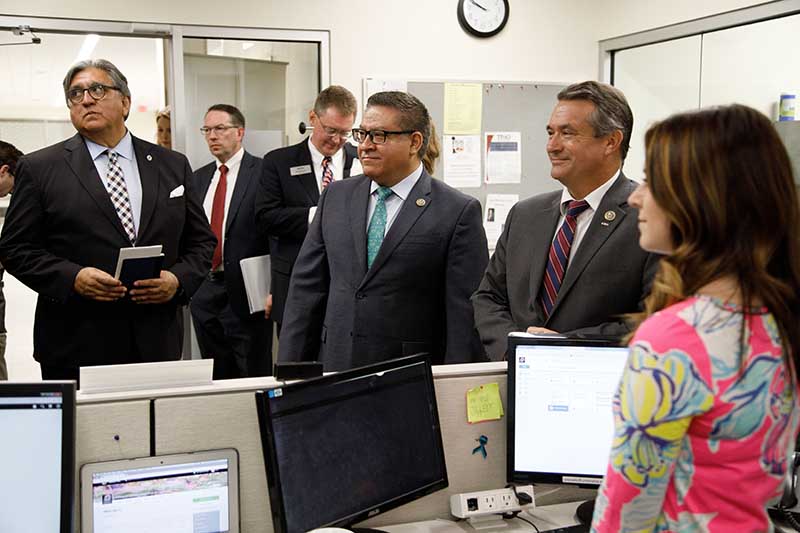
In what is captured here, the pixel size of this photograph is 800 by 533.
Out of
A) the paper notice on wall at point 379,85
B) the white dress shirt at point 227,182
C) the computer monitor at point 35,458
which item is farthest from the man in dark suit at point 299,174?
the computer monitor at point 35,458

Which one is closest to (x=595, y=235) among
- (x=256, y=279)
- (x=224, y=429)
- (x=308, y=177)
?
(x=224, y=429)

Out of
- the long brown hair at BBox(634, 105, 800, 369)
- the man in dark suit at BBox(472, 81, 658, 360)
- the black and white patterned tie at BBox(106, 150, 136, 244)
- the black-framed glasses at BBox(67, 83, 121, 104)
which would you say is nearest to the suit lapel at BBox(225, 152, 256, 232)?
the black and white patterned tie at BBox(106, 150, 136, 244)

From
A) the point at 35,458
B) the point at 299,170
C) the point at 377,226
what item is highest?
the point at 299,170

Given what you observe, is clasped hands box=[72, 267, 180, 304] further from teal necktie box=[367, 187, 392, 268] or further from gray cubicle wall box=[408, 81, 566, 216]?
gray cubicle wall box=[408, 81, 566, 216]

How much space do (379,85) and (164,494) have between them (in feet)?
10.7

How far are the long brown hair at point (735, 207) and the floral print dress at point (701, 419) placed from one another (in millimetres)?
36

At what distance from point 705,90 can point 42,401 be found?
147 inches

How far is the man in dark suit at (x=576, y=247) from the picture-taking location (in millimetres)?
2105

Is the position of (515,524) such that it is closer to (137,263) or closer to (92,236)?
(137,263)

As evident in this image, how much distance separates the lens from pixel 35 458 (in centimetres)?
139

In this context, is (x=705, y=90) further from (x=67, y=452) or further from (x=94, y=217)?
(x=67, y=452)

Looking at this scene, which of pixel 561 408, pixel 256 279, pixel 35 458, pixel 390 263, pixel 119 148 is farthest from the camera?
pixel 256 279

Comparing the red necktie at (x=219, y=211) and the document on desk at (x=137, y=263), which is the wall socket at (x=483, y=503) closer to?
the document on desk at (x=137, y=263)

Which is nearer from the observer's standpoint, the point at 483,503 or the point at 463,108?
the point at 483,503
